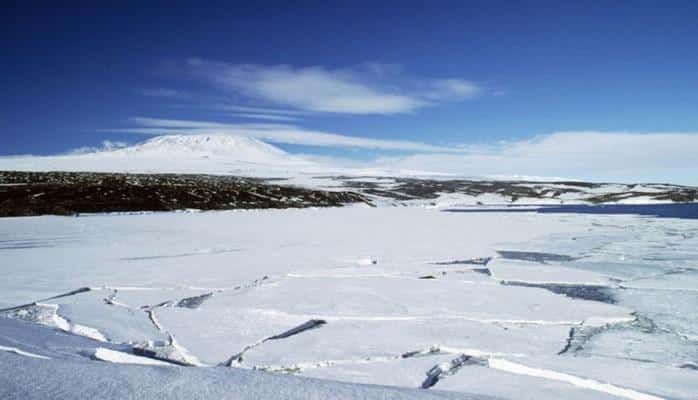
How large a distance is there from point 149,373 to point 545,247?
11.7 meters

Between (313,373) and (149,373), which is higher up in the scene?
(149,373)

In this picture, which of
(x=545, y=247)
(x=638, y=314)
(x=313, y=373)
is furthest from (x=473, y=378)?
(x=545, y=247)

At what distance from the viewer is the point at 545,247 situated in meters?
12.4

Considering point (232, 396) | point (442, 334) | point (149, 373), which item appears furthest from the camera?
point (442, 334)

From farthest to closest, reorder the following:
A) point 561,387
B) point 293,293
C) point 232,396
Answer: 1. point 293,293
2. point 561,387
3. point 232,396

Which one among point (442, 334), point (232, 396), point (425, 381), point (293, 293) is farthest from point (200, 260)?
point (232, 396)

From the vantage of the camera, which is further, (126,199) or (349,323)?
(126,199)

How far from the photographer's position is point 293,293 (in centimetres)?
638

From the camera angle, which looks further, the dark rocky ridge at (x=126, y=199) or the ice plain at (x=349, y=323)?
the dark rocky ridge at (x=126, y=199)

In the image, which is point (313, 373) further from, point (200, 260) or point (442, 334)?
point (200, 260)

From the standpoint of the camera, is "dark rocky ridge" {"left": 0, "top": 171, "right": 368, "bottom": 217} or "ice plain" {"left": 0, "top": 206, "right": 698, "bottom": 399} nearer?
"ice plain" {"left": 0, "top": 206, "right": 698, "bottom": 399}

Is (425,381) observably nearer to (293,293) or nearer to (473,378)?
(473,378)

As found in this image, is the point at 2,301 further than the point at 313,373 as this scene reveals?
Yes

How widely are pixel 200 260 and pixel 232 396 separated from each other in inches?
300
